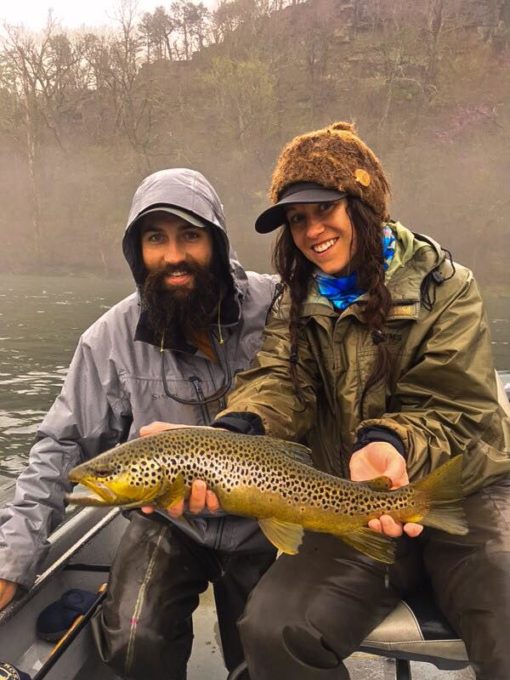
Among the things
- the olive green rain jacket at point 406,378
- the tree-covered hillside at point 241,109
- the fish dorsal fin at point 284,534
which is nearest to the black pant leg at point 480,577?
the olive green rain jacket at point 406,378

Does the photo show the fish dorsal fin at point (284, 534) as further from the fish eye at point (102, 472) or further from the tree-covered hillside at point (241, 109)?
the tree-covered hillside at point (241, 109)

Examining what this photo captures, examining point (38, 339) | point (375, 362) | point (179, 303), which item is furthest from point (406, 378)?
point (38, 339)

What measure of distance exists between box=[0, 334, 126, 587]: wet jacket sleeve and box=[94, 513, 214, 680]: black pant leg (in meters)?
0.39

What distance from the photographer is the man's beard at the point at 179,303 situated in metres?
2.96

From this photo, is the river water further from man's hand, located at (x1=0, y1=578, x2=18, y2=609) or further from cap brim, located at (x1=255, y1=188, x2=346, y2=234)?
cap brim, located at (x1=255, y1=188, x2=346, y2=234)

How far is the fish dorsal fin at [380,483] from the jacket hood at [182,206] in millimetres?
1370

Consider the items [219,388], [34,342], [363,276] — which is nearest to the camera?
[363,276]

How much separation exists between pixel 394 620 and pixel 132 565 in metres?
1.20

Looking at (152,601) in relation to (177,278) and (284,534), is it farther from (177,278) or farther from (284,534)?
(177,278)

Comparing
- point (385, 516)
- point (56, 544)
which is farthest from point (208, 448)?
point (56, 544)

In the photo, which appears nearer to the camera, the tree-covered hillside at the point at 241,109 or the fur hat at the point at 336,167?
the fur hat at the point at 336,167

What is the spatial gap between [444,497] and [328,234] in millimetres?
1277

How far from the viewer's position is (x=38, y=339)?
17.4m

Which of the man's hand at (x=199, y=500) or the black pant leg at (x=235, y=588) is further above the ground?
the man's hand at (x=199, y=500)
